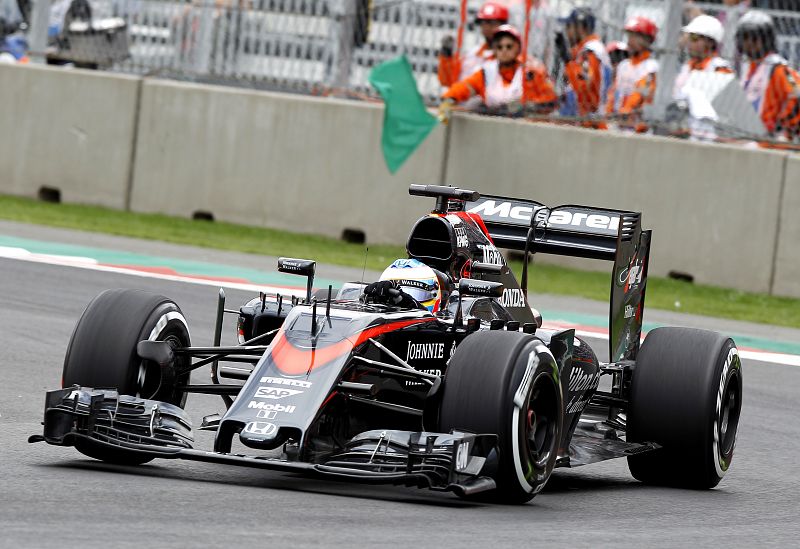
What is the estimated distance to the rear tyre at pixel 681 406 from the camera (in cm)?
749

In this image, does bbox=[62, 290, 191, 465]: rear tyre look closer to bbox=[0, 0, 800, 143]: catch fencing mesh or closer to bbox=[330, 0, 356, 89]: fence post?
bbox=[0, 0, 800, 143]: catch fencing mesh

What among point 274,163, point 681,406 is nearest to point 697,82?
point 274,163

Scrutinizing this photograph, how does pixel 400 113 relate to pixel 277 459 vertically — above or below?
above

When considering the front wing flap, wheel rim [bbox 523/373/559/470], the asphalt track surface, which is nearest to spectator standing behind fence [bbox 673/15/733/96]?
the asphalt track surface

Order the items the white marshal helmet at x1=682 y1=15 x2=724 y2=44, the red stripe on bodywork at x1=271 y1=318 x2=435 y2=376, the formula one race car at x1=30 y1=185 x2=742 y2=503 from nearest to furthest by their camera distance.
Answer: the formula one race car at x1=30 y1=185 x2=742 y2=503 < the red stripe on bodywork at x1=271 y1=318 x2=435 y2=376 < the white marshal helmet at x1=682 y1=15 x2=724 y2=44

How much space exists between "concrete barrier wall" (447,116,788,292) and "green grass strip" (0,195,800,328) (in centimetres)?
30

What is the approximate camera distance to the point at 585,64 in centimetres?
1534

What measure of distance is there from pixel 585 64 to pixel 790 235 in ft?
Result: 8.44

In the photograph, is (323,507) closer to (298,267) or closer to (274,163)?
(298,267)

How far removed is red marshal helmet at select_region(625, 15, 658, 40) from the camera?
15203 mm

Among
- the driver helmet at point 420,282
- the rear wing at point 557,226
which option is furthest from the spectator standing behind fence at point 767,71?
the driver helmet at point 420,282

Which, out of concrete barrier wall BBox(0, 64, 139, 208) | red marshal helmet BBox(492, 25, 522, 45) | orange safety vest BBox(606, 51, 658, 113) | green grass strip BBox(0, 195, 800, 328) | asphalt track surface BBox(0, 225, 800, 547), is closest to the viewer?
asphalt track surface BBox(0, 225, 800, 547)

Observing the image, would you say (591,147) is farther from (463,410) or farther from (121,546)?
(121,546)

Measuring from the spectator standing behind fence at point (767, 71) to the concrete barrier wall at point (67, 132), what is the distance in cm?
641
